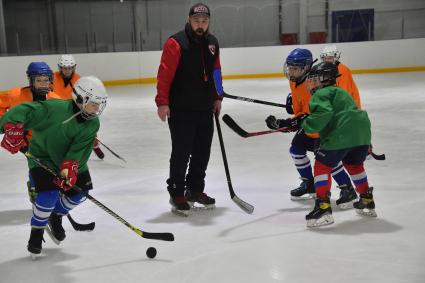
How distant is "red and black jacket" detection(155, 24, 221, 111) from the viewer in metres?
2.90

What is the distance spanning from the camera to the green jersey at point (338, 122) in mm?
2590

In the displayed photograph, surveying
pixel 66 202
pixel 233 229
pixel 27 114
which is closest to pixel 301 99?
pixel 233 229

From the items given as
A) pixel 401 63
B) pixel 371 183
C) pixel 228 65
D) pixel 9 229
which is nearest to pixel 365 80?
pixel 401 63

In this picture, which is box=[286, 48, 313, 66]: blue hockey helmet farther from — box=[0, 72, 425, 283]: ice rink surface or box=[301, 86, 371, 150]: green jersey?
box=[0, 72, 425, 283]: ice rink surface

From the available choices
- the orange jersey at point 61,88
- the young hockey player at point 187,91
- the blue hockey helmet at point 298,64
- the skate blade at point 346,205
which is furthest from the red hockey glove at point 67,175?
the orange jersey at point 61,88

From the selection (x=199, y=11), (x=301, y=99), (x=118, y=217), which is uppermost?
(x=199, y=11)

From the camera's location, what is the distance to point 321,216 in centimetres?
268

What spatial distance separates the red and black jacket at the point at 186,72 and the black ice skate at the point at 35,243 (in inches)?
35.9

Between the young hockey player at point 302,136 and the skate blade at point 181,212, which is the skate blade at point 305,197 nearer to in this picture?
the young hockey player at point 302,136

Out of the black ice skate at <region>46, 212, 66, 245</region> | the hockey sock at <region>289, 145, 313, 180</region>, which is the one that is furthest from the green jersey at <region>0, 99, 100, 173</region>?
the hockey sock at <region>289, 145, 313, 180</region>

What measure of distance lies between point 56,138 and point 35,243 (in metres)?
0.44

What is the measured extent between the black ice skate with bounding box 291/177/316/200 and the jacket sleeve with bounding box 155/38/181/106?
913mm

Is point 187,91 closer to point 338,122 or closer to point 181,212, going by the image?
point 181,212

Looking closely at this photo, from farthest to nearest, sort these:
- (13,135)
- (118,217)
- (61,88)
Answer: (61,88)
(118,217)
(13,135)
